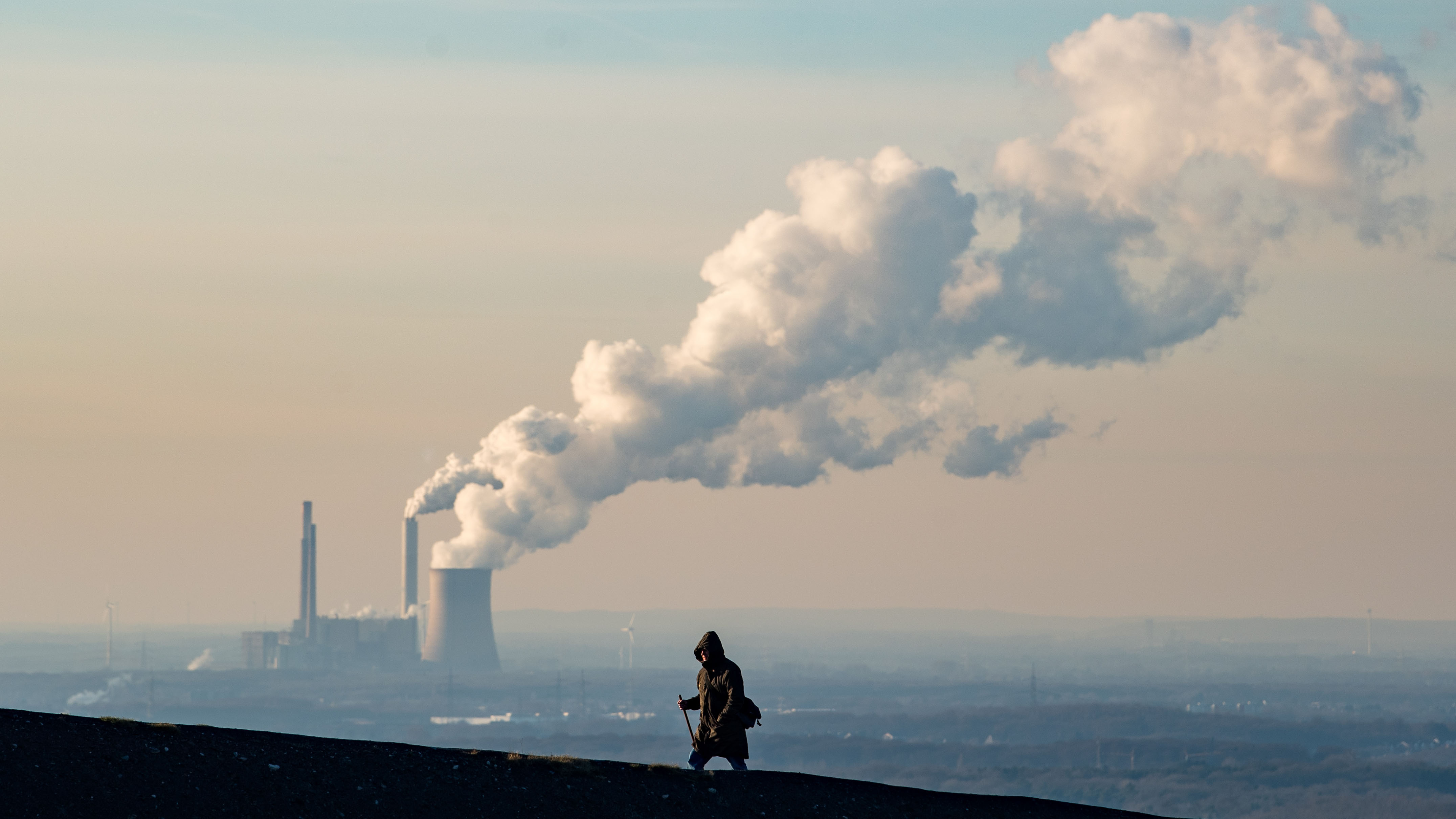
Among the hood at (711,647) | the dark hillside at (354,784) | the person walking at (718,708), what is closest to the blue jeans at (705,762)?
the person walking at (718,708)

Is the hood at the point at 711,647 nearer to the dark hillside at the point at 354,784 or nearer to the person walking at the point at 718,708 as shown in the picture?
the person walking at the point at 718,708

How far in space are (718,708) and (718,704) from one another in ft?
0.19

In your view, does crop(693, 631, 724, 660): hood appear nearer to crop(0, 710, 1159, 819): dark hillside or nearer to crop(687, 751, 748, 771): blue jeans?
crop(687, 751, 748, 771): blue jeans

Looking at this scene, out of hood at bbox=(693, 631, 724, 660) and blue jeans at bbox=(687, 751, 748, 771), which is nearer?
hood at bbox=(693, 631, 724, 660)

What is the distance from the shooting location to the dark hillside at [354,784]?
20.5 m

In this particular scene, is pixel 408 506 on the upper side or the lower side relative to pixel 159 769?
upper

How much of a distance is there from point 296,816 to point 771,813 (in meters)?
5.65

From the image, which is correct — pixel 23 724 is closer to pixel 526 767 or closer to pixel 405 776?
pixel 405 776

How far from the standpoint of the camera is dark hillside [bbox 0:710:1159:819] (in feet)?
67.2

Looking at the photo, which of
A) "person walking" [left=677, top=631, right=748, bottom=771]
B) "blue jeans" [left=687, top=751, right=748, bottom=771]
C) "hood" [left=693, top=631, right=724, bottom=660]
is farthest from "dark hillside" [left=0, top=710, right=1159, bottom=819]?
"hood" [left=693, top=631, right=724, bottom=660]

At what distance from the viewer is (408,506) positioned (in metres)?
179

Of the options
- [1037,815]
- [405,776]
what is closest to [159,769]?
[405,776]

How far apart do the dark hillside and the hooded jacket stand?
22.9 inches

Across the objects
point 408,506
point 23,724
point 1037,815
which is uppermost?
point 408,506
